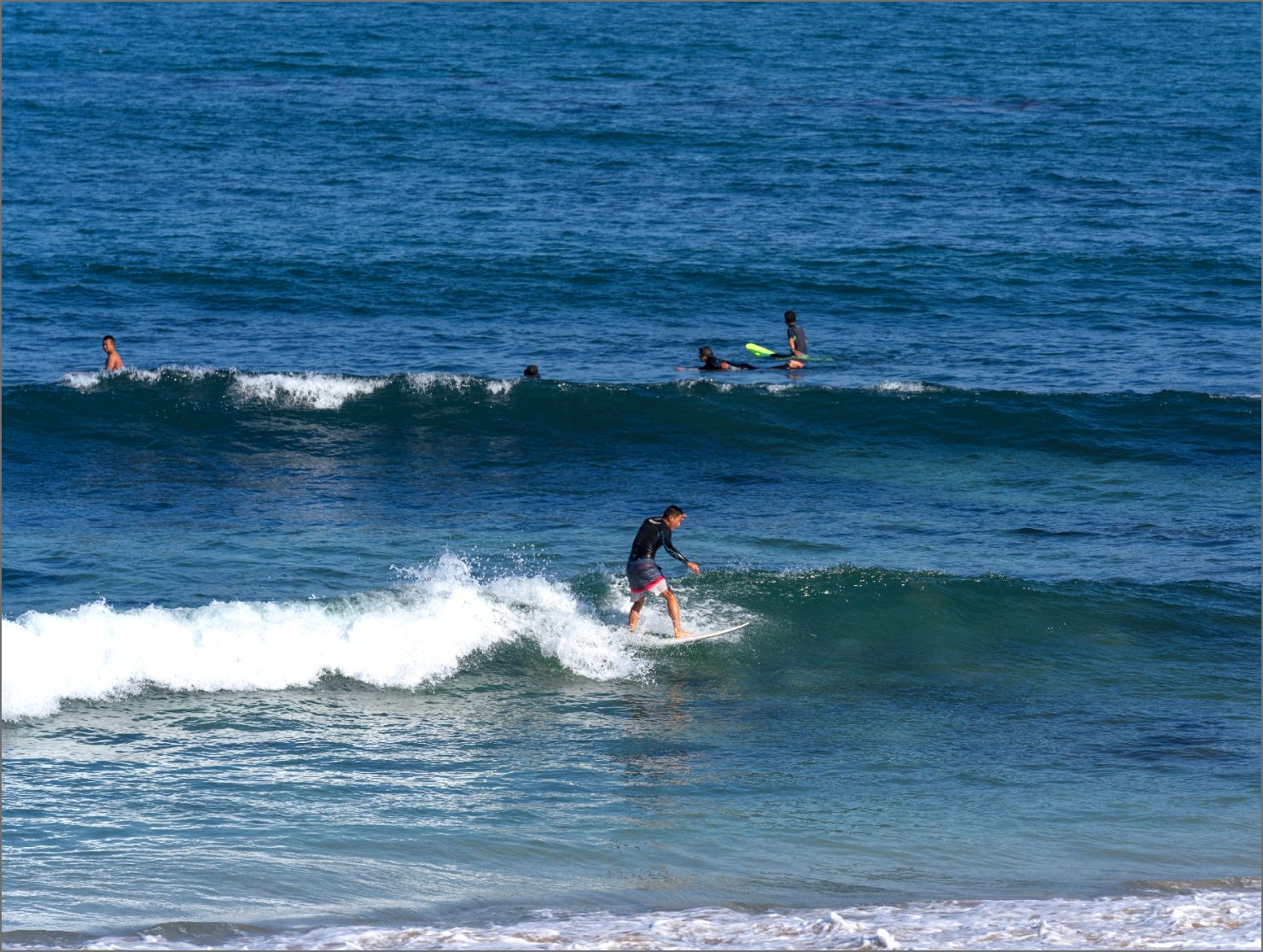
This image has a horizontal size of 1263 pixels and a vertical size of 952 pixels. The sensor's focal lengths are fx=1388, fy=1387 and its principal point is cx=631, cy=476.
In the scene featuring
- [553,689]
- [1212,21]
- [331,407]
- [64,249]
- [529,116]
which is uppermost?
[1212,21]

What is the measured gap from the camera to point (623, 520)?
770 inches

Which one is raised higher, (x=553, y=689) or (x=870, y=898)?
(x=553, y=689)

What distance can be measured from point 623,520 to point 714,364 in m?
7.21

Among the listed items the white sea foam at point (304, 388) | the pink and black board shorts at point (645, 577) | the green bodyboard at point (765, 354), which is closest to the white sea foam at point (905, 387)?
the green bodyboard at point (765, 354)

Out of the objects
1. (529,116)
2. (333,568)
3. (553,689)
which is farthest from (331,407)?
(529,116)

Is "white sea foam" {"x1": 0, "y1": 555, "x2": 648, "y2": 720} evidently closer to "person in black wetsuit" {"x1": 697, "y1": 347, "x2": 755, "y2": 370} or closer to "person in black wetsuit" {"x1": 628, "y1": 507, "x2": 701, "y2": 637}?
"person in black wetsuit" {"x1": 628, "y1": 507, "x2": 701, "y2": 637}

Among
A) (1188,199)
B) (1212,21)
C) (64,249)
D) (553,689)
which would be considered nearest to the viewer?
(553,689)

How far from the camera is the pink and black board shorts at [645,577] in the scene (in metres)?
15.7

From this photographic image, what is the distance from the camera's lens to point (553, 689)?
14773 mm

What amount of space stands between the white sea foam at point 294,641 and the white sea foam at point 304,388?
8.48 meters

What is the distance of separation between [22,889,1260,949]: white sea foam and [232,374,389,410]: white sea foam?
1611cm

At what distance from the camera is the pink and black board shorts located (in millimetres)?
15703

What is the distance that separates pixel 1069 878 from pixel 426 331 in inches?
835

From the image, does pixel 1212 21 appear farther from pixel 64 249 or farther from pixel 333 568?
pixel 333 568
